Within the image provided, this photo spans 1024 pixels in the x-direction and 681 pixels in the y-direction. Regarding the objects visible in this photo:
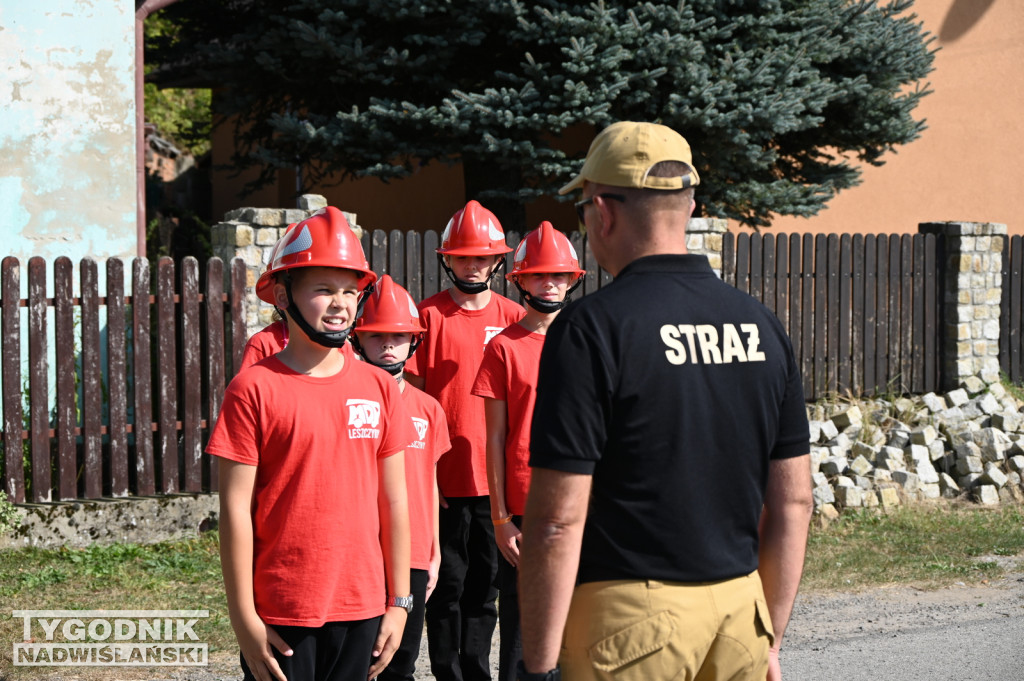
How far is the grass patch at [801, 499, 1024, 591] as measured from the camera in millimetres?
7043

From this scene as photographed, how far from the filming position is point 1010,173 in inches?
597

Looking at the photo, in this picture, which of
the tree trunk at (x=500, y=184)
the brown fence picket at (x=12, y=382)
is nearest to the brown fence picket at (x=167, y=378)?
the brown fence picket at (x=12, y=382)

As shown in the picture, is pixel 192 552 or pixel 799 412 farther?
pixel 192 552

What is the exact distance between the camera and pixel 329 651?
2943 mm

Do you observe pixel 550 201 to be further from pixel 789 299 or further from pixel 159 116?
pixel 159 116

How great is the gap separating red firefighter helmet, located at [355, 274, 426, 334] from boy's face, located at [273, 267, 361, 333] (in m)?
1.16

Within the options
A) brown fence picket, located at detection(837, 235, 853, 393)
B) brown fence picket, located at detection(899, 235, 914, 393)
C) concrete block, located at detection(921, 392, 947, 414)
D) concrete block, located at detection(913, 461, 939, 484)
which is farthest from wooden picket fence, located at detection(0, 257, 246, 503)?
brown fence picket, located at detection(899, 235, 914, 393)

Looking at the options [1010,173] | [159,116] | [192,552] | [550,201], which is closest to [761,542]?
[192,552]

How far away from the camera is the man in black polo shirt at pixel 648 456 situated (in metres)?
2.20

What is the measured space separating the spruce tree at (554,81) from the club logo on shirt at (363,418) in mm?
7175

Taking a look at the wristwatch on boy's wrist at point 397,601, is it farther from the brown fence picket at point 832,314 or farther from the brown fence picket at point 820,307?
the brown fence picket at point 832,314

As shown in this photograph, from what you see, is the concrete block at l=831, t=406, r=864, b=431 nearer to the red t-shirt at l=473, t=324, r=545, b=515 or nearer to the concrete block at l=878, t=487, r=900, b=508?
the concrete block at l=878, t=487, r=900, b=508

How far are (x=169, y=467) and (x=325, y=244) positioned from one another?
5.37 m

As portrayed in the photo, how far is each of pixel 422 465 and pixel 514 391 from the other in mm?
576
